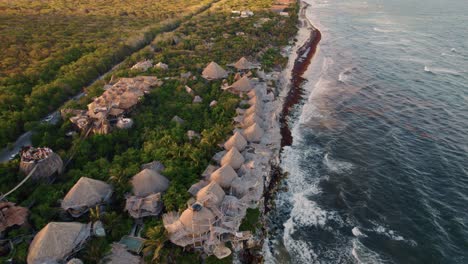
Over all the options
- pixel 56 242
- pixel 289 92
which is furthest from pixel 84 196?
Answer: pixel 289 92

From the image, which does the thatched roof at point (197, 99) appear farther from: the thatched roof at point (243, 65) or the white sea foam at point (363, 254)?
the white sea foam at point (363, 254)

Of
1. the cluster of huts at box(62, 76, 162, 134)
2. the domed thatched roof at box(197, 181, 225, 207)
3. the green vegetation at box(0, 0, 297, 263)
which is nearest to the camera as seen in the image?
the green vegetation at box(0, 0, 297, 263)

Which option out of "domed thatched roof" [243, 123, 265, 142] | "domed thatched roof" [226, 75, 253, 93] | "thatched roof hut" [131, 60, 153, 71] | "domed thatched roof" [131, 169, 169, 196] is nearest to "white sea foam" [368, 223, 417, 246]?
"domed thatched roof" [243, 123, 265, 142]

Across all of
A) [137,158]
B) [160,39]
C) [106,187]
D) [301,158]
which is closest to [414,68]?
[301,158]

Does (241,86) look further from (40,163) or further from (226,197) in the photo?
(40,163)

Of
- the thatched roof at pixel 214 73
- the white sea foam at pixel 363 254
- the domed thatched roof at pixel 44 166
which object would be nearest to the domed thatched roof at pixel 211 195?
the white sea foam at pixel 363 254

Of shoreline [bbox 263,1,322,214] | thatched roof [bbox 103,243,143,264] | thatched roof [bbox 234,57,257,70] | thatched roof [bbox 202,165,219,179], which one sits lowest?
shoreline [bbox 263,1,322,214]

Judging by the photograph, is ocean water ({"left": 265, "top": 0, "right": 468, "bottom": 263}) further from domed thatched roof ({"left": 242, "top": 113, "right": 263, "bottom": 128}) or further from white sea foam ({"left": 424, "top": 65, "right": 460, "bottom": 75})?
domed thatched roof ({"left": 242, "top": 113, "right": 263, "bottom": 128})
